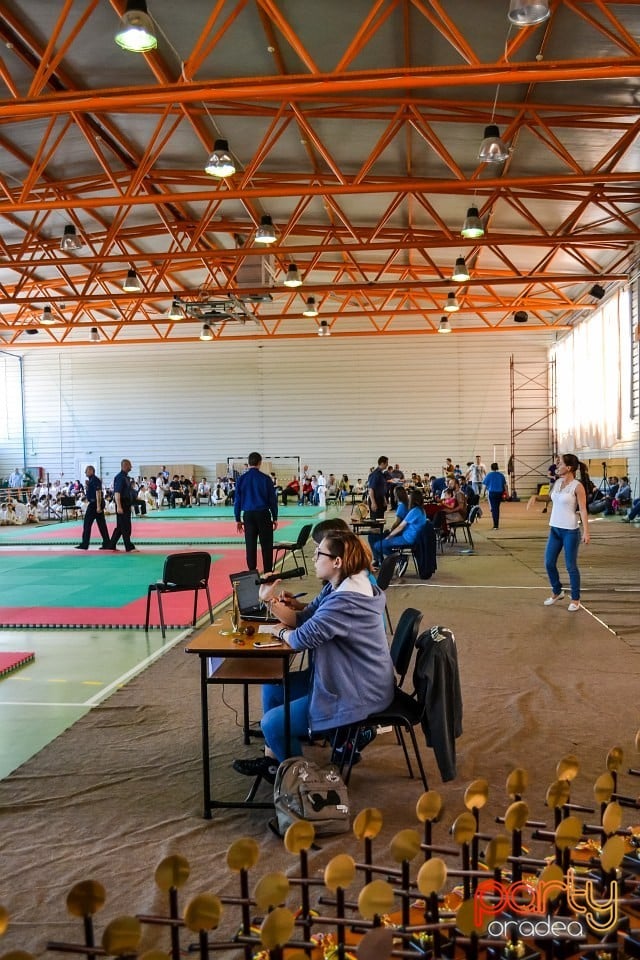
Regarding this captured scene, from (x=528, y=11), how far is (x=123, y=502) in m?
9.68

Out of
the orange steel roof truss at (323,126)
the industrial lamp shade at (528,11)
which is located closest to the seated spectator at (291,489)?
the orange steel roof truss at (323,126)

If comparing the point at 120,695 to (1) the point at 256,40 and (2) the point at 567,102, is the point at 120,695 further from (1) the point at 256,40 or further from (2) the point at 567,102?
(2) the point at 567,102

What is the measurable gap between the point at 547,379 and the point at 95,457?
59.2ft

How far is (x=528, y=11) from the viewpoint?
239 inches

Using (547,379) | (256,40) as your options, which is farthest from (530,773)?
(547,379)

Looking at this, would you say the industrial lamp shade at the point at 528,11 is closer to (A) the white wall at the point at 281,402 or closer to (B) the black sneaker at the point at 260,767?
(B) the black sneaker at the point at 260,767

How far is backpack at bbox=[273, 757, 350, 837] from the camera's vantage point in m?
3.08

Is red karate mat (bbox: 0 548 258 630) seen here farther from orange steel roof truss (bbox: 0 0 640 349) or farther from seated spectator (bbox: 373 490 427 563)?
orange steel roof truss (bbox: 0 0 640 349)

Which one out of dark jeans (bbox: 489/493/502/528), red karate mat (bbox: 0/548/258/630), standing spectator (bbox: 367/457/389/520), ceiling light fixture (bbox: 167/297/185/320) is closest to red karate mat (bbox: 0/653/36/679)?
red karate mat (bbox: 0/548/258/630)

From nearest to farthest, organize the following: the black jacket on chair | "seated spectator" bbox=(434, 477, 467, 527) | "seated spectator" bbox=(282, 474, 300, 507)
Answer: the black jacket on chair → "seated spectator" bbox=(434, 477, 467, 527) → "seated spectator" bbox=(282, 474, 300, 507)

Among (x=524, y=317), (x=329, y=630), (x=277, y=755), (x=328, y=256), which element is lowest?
(x=277, y=755)

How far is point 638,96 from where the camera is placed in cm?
1072

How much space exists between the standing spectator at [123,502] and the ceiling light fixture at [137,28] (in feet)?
23.2

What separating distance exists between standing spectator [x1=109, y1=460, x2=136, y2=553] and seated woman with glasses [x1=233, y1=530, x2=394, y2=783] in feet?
30.1
